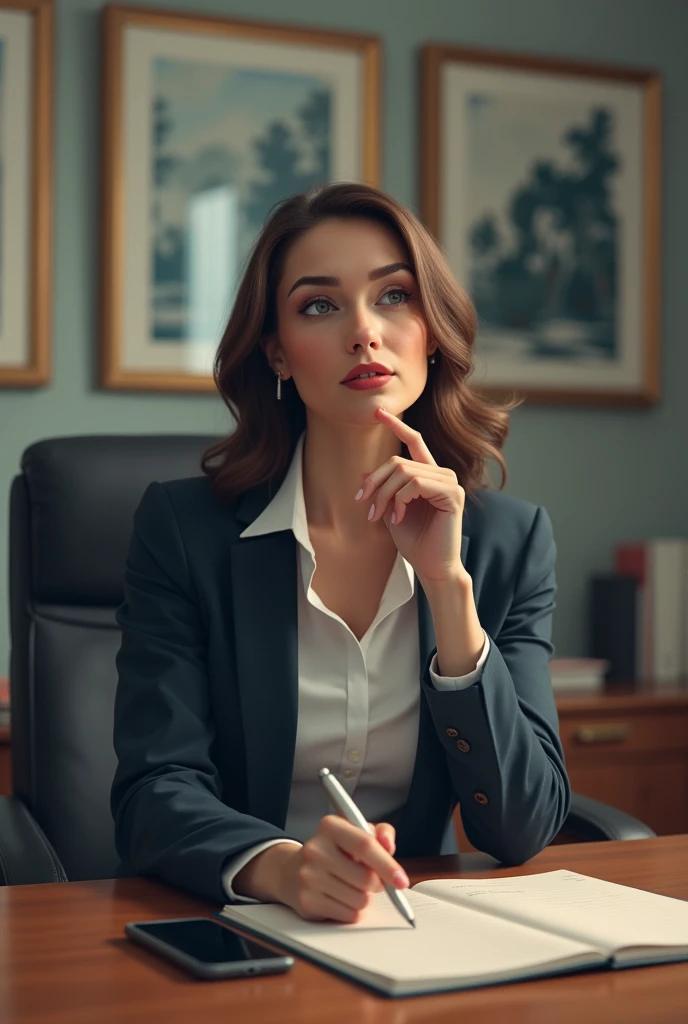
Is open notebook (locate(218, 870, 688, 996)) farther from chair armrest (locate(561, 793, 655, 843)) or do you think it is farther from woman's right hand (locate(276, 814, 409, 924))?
chair armrest (locate(561, 793, 655, 843))

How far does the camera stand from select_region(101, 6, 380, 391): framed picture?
9.04 ft

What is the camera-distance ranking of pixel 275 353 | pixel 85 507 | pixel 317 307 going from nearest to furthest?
pixel 317 307
pixel 275 353
pixel 85 507

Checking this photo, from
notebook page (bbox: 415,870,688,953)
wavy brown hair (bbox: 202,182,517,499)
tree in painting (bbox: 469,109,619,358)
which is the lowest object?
notebook page (bbox: 415,870,688,953)

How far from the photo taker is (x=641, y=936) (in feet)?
3.05

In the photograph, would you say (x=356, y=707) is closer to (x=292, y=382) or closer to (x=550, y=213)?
(x=292, y=382)

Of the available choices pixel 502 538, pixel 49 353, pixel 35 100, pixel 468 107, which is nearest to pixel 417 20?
pixel 468 107

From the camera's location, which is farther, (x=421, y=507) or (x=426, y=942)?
(x=421, y=507)

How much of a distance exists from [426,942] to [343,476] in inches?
31.5

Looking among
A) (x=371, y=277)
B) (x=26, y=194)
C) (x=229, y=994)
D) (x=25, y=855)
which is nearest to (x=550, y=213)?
(x=26, y=194)

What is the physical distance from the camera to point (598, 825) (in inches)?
63.8

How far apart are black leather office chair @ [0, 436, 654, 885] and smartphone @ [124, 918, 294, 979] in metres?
0.74

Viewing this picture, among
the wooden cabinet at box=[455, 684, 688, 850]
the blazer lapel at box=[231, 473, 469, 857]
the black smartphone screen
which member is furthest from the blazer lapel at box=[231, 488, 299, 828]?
the wooden cabinet at box=[455, 684, 688, 850]

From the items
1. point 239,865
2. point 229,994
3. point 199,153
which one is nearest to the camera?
point 229,994

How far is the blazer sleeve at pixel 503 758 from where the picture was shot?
130 cm
